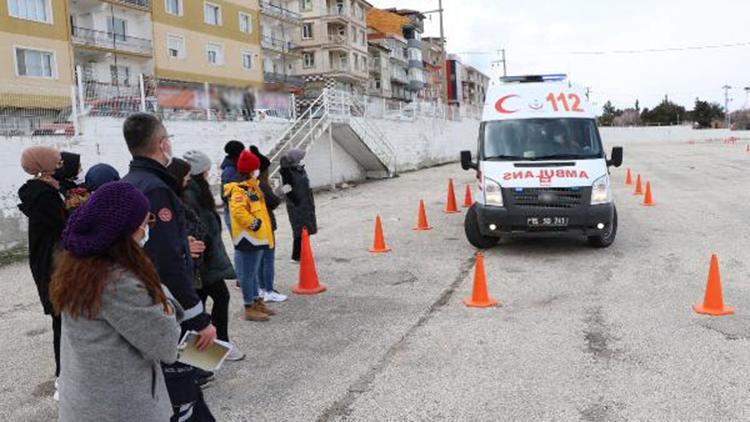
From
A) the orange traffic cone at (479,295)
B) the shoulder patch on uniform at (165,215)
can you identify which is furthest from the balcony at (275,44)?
the shoulder patch on uniform at (165,215)

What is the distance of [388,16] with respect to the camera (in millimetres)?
89250

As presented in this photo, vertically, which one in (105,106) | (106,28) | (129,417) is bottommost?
(129,417)

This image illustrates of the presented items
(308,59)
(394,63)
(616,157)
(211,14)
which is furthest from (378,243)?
(394,63)

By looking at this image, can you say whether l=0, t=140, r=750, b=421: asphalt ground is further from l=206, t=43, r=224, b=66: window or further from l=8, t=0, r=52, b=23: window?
l=206, t=43, r=224, b=66: window

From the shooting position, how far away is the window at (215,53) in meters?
39.6

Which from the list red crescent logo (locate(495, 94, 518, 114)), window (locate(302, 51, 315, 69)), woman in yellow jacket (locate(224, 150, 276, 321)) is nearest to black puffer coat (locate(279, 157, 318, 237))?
woman in yellow jacket (locate(224, 150, 276, 321))

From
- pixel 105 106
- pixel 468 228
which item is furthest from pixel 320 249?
pixel 105 106

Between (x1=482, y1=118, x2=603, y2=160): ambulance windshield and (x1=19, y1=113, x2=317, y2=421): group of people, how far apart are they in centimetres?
476

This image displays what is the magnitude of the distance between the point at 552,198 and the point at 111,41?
3246 centimetres

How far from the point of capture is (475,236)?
9.32 metres

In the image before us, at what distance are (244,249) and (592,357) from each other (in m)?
3.18

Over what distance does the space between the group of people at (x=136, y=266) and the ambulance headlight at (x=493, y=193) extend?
396 cm

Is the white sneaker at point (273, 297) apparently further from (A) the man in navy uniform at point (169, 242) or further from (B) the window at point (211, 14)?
(B) the window at point (211, 14)

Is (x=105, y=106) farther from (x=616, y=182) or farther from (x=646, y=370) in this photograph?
(x=616, y=182)
